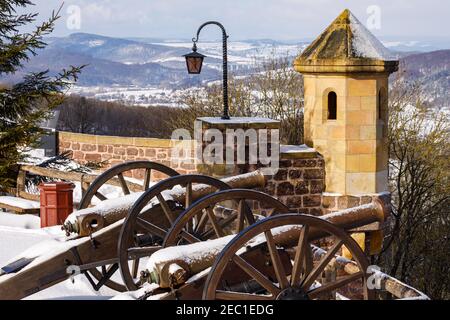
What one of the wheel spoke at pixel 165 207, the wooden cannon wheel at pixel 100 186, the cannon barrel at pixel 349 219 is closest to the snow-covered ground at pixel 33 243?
the wooden cannon wheel at pixel 100 186

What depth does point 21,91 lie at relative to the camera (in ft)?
41.0

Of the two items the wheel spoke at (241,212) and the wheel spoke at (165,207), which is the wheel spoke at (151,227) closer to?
the wheel spoke at (165,207)

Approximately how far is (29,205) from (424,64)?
2686 centimetres

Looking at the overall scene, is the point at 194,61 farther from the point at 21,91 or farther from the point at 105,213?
the point at 105,213

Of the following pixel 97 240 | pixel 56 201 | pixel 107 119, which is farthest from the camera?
pixel 107 119

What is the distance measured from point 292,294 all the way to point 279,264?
20cm

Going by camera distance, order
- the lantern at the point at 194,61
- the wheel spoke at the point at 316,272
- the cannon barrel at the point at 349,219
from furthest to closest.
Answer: the lantern at the point at 194,61 < the cannon barrel at the point at 349,219 < the wheel spoke at the point at 316,272

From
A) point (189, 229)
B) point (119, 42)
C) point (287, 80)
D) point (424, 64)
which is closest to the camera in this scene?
point (189, 229)

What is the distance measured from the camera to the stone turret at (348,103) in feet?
36.3

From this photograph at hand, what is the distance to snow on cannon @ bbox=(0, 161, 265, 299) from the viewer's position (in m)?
6.16

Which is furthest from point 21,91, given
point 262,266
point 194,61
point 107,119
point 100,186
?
point 107,119

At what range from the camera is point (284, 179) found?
431 inches
